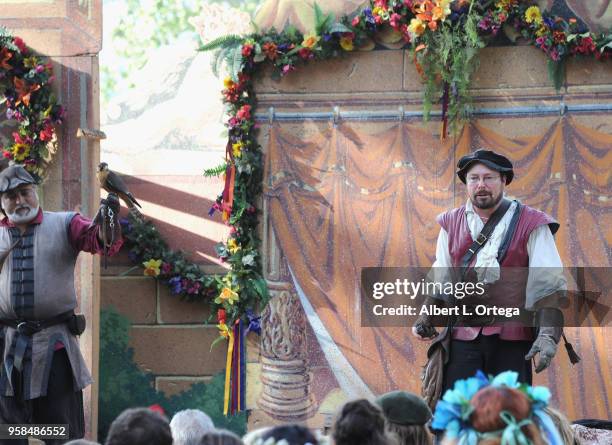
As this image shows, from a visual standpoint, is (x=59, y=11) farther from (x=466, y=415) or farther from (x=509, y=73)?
(x=466, y=415)

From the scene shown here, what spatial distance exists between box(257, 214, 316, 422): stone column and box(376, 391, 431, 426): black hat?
3108mm

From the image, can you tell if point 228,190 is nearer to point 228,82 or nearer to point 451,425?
point 228,82

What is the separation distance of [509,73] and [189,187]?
2.37 metres

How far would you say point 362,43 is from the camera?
22.1 ft

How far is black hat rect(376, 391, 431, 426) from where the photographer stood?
12.0 feet

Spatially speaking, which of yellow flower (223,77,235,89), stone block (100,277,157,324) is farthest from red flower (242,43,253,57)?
stone block (100,277,157,324)

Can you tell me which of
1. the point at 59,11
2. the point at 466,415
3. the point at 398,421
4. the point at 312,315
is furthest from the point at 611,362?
the point at 59,11

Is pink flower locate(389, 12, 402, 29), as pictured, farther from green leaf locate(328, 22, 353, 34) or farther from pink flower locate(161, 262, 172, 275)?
pink flower locate(161, 262, 172, 275)

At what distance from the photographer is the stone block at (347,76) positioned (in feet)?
22.2

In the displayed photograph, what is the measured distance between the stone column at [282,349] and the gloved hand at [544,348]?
232cm

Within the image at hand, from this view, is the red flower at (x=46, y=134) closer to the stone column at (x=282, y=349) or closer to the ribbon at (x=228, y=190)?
the ribbon at (x=228, y=190)

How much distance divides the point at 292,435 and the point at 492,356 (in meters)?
2.21

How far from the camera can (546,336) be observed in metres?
4.73

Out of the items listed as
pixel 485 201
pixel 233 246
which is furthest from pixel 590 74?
pixel 233 246
